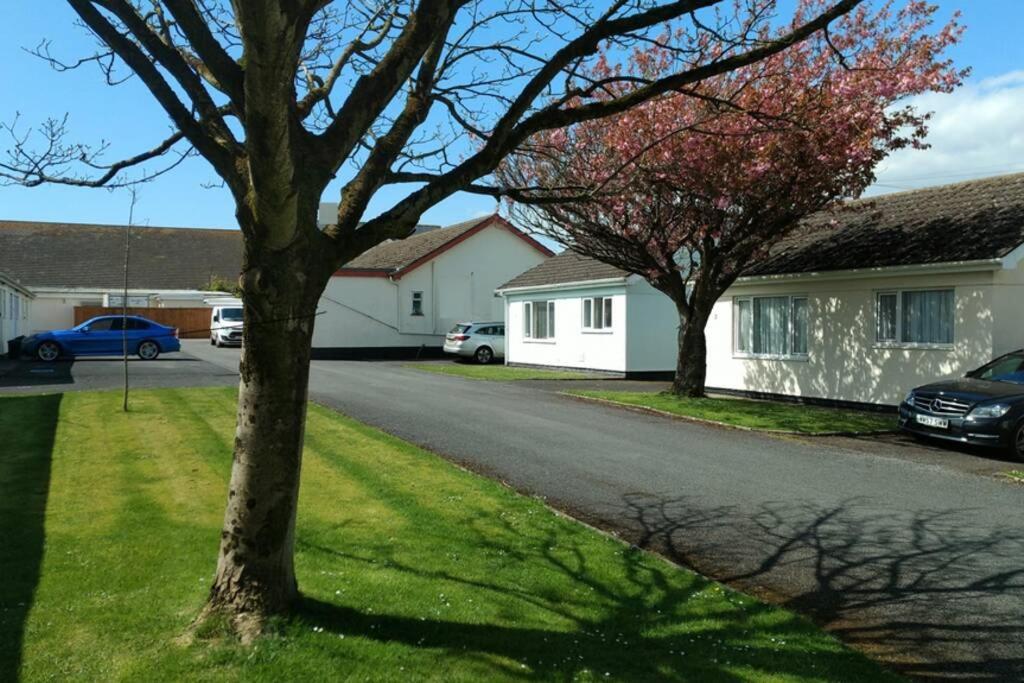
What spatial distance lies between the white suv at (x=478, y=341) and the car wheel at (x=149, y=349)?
10849 mm

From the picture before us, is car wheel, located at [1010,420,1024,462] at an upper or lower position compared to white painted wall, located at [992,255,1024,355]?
lower

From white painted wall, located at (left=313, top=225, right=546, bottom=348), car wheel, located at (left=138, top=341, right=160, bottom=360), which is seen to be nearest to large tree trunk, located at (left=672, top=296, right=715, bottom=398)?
car wheel, located at (left=138, top=341, right=160, bottom=360)

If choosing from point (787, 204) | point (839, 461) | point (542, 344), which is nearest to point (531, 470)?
point (839, 461)

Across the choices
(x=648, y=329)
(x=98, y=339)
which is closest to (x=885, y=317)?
(x=648, y=329)

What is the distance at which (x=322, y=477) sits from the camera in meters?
10.2

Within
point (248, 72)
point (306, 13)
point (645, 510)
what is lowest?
point (645, 510)

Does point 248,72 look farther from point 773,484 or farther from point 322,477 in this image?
point 773,484

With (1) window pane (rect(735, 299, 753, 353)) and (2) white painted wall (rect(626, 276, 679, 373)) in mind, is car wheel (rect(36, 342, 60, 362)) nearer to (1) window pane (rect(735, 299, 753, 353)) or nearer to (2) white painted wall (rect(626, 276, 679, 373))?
(2) white painted wall (rect(626, 276, 679, 373))

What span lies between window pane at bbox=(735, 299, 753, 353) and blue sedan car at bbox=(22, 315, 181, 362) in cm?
1878

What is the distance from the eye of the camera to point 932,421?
559 inches

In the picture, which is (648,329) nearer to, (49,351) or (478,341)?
(478,341)

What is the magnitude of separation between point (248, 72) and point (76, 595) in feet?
11.6

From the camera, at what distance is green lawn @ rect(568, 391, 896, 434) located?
16.5 meters

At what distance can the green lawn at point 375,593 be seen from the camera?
4934mm
